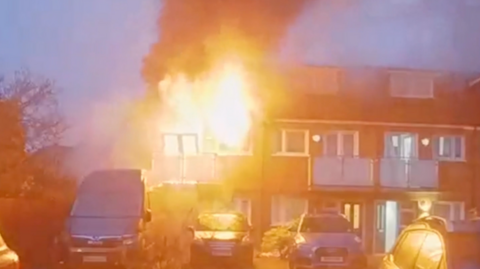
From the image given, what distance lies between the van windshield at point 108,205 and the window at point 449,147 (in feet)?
46.4

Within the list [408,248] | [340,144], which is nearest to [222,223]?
[340,144]

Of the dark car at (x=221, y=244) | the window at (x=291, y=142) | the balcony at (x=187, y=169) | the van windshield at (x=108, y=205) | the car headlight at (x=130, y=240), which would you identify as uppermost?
the window at (x=291, y=142)

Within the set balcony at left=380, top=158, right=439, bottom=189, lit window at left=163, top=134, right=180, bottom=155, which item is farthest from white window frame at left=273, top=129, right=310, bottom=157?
lit window at left=163, top=134, right=180, bottom=155

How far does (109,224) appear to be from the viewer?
18.0 meters

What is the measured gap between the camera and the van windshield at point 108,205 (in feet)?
59.8

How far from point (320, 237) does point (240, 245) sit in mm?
1890

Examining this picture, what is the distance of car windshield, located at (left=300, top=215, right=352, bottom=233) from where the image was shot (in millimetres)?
20656

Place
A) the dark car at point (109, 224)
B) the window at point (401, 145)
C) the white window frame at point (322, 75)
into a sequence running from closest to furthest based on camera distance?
the dark car at point (109, 224) → the window at point (401, 145) → the white window frame at point (322, 75)

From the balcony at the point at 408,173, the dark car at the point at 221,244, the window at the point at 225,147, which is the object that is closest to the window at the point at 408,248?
the dark car at the point at 221,244

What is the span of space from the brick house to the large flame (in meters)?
0.52

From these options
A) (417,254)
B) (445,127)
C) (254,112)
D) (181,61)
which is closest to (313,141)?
(254,112)

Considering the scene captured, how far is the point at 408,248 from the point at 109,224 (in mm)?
10613

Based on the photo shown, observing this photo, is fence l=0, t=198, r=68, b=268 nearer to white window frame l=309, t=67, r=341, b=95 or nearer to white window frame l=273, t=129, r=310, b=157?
white window frame l=273, t=129, r=310, b=157

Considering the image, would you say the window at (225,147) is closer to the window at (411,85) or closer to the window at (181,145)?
the window at (181,145)
